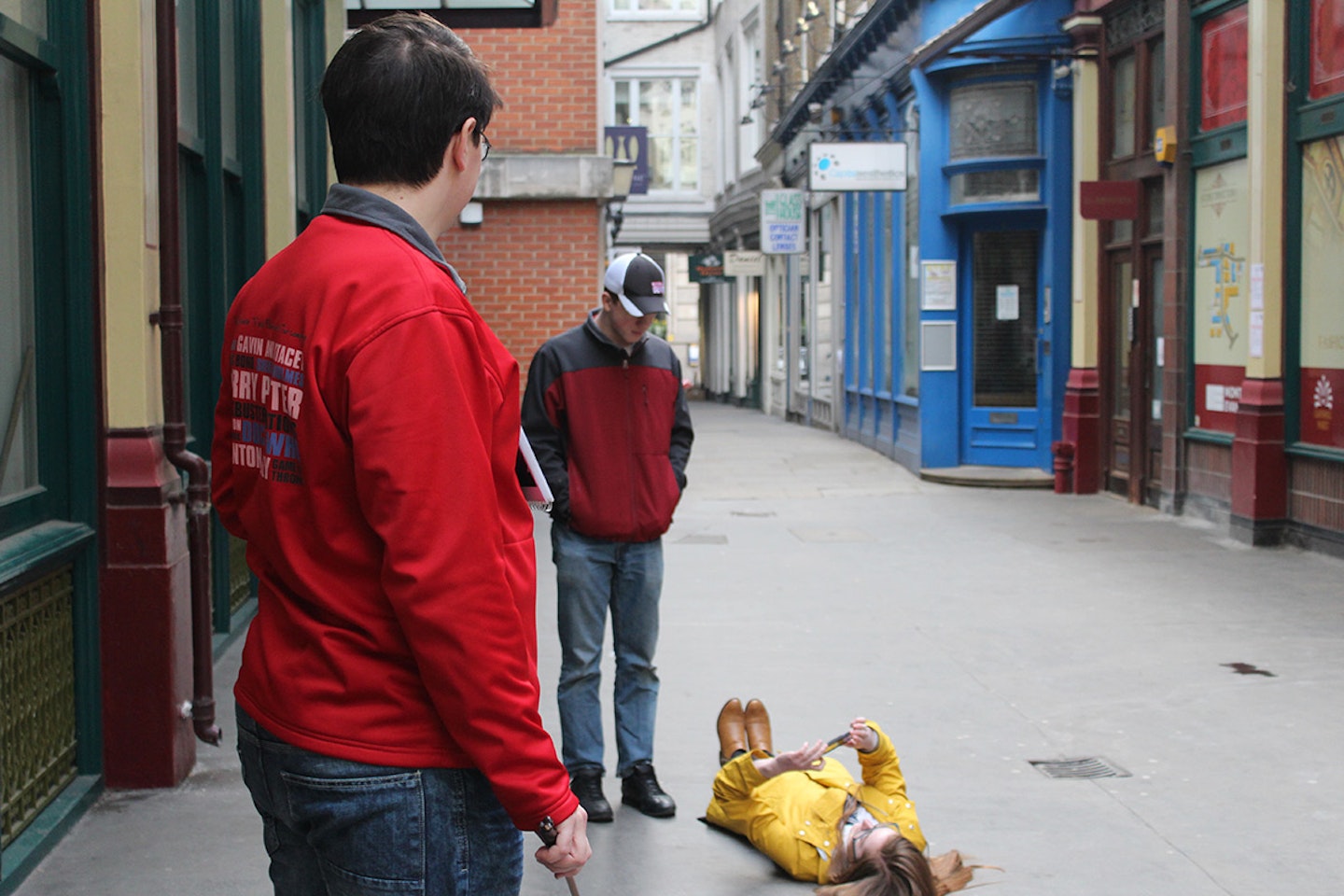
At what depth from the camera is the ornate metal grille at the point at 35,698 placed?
4344 millimetres

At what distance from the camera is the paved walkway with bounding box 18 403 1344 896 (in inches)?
181

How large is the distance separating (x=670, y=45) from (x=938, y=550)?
28.7 meters

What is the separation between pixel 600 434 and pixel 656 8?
114 feet

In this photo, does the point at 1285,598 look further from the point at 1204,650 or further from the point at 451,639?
the point at 451,639

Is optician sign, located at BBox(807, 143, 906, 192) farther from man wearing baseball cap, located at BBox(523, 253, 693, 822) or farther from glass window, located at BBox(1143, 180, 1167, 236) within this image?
man wearing baseball cap, located at BBox(523, 253, 693, 822)

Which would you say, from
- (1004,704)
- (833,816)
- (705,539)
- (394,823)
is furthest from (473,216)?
(394,823)

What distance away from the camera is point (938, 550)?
37.4 feet

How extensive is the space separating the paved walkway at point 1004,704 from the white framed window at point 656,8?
1059 inches

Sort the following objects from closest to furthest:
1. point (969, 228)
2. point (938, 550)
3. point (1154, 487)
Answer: point (938, 550), point (1154, 487), point (969, 228)

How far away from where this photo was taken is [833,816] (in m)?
4.49

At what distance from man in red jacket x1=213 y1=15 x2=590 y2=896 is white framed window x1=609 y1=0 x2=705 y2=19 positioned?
36.2 meters

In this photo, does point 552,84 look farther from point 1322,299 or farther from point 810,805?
point 810,805

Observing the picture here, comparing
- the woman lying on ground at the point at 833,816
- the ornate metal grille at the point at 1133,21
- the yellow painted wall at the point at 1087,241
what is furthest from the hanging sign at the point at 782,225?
the woman lying on ground at the point at 833,816

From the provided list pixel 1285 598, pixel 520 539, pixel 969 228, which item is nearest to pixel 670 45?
pixel 969 228
